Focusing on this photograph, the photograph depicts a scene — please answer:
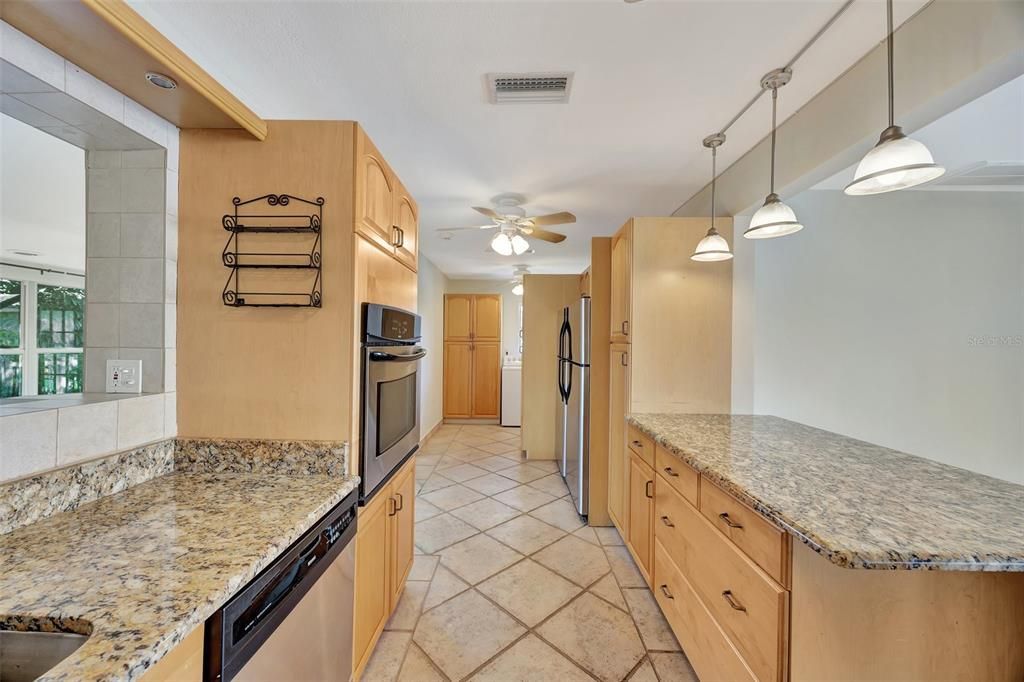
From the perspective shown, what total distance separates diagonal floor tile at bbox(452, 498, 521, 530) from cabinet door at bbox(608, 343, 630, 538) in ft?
2.60

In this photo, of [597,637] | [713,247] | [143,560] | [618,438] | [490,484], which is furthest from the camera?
[490,484]

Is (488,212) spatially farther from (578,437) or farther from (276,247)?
(578,437)

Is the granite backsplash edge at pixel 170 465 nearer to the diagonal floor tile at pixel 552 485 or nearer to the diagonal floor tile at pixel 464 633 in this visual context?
the diagonal floor tile at pixel 464 633

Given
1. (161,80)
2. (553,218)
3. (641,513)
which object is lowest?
(641,513)

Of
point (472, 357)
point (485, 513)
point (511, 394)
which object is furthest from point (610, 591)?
point (472, 357)

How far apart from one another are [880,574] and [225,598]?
1.45 meters

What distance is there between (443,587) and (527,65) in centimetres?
252

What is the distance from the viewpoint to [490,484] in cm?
351

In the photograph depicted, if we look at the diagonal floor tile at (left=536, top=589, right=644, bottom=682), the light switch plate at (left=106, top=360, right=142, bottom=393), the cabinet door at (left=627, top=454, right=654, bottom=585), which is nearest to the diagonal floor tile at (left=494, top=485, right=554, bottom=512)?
the cabinet door at (left=627, top=454, right=654, bottom=585)

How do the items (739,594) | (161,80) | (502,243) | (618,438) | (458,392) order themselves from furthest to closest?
(458,392) → (502,243) → (618,438) → (739,594) → (161,80)

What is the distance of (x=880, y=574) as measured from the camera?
0.90 meters

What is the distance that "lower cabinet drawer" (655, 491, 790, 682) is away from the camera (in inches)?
40.0

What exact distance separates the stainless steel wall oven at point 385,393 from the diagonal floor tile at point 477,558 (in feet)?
2.86

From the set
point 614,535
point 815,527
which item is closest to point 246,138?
point 815,527
